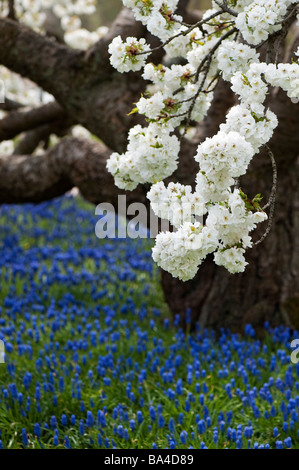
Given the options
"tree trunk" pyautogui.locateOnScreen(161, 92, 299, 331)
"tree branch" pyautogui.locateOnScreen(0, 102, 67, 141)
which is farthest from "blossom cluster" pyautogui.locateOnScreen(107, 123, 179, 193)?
"tree branch" pyautogui.locateOnScreen(0, 102, 67, 141)

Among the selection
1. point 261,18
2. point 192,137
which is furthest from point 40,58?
point 261,18

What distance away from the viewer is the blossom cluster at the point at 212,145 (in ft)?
8.50

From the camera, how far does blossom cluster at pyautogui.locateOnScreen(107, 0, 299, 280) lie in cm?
259

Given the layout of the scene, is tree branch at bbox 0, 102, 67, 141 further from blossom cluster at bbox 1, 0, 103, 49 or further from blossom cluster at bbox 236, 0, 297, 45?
blossom cluster at bbox 236, 0, 297, 45

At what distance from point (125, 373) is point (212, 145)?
2.39 meters

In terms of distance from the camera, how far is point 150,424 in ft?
12.4

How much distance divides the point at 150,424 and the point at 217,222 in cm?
162

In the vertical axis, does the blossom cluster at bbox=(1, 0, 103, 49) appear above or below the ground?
above

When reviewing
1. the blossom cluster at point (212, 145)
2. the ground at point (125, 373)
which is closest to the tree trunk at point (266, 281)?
the ground at point (125, 373)

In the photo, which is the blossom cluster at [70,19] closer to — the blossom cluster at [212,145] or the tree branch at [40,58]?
the tree branch at [40,58]

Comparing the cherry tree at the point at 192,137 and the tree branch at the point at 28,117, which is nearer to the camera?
the cherry tree at the point at 192,137

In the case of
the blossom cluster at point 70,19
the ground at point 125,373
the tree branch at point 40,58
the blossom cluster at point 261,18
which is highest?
the blossom cluster at point 70,19

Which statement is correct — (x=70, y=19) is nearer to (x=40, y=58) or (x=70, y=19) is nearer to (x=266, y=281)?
(x=40, y=58)

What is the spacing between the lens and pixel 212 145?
2.54m
